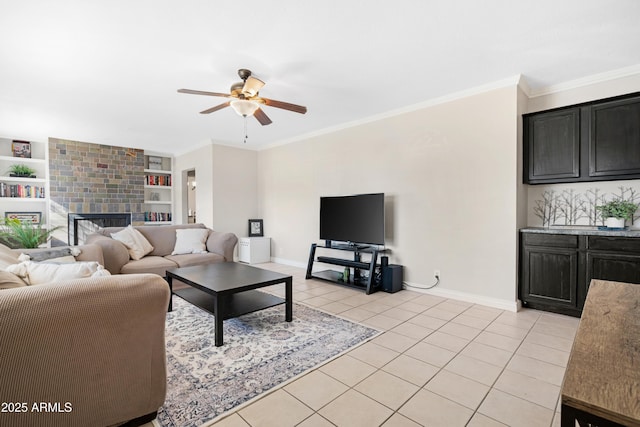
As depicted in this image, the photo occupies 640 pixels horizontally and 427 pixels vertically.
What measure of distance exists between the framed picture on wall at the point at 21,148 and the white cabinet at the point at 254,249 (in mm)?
4242

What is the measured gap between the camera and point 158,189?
726 centimetres

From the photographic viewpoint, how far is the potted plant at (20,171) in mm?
5535

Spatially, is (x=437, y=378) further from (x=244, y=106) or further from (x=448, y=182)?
(x=244, y=106)

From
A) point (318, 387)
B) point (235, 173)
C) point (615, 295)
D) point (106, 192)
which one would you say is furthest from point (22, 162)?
point (615, 295)

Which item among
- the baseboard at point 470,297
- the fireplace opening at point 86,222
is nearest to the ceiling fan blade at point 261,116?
the baseboard at point 470,297

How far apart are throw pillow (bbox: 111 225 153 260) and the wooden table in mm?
4297

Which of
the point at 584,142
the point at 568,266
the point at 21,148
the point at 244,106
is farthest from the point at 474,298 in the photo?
the point at 21,148

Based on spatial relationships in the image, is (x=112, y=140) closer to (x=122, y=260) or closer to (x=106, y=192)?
(x=106, y=192)

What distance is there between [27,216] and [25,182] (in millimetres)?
641

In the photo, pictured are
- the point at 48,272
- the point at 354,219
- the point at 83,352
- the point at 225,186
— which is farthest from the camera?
the point at 225,186

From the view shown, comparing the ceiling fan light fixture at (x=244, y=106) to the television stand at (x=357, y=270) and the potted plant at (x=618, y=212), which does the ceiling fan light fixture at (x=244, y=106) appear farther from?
the potted plant at (x=618, y=212)

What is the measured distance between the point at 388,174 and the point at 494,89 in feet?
5.13

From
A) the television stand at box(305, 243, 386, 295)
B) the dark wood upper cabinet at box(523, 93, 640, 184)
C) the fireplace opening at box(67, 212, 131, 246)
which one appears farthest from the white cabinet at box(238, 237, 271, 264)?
the dark wood upper cabinet at box(523, 93, 640, 184)

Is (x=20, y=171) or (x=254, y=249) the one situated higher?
(x=20, y=171)
